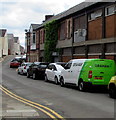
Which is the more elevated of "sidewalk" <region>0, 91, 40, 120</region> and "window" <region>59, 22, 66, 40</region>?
"window" <region>59, 22, 66, 40</region>

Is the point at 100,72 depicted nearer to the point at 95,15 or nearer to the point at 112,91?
the point at 112,91

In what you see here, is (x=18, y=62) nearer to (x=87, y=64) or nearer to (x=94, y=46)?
(x=94, y=46)

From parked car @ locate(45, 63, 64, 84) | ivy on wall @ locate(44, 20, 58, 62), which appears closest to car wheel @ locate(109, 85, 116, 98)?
parked car @ locate(45, 63, 64, 84)

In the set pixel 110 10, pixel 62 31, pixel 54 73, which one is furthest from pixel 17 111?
pixel 62 31

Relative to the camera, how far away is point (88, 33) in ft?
94.9

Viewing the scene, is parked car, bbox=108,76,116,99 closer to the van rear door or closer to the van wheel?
the van rear door

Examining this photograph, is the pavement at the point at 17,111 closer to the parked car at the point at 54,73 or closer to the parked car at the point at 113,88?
the parked car at the point at 113,88

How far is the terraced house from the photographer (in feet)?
80.6

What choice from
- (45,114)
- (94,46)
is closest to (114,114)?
(45,114)

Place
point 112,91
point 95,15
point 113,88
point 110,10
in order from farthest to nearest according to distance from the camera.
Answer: point 95,15
point 110,10
point 112,91
point 113,88

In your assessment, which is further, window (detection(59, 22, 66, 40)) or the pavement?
window (detection(59, 22, 66, 40))

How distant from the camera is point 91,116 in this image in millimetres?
9250

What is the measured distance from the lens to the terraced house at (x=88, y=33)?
24.6 m

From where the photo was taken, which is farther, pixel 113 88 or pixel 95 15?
pixel 95 15
